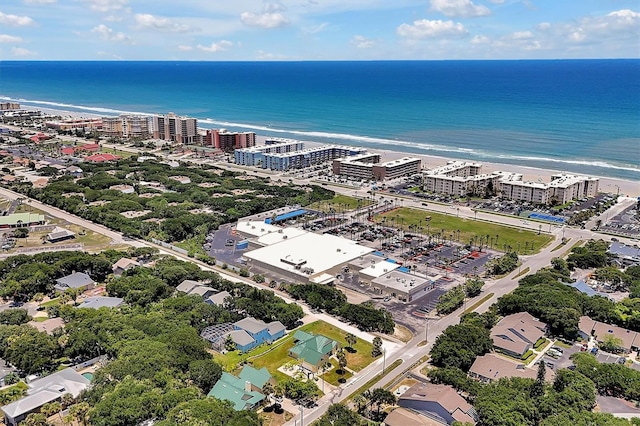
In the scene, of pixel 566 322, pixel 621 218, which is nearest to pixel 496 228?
pixel 621 218

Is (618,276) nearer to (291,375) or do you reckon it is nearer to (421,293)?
(421,293)

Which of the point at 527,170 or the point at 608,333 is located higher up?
the point at 527,170

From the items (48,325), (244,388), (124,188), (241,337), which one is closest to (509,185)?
(241,337)

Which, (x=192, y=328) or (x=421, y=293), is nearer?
(x=192, y=328)

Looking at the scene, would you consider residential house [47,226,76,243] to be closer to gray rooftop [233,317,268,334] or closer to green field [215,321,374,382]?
gray rooftop [233,317,268,334]

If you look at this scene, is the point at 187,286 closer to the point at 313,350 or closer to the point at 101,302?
the point at 101,302

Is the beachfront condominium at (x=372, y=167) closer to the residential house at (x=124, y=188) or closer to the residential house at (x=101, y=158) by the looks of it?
the residential house at (x=124, y=188)

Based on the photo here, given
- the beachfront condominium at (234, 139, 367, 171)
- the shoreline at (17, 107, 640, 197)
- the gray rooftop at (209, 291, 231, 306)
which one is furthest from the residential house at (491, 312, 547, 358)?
the beachfront condominium at (234, 139, 367, 171)
